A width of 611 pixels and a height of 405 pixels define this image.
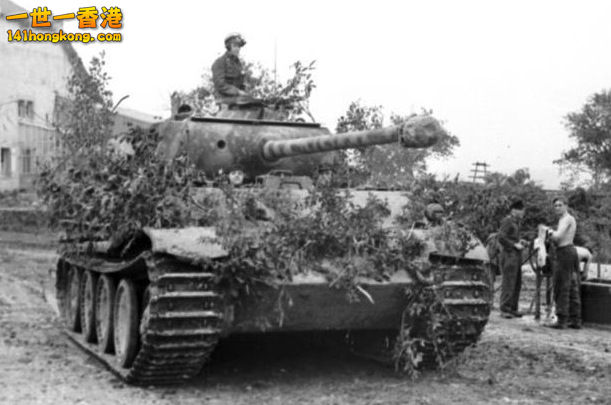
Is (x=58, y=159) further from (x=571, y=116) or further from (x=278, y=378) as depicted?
(x=571, y=116)

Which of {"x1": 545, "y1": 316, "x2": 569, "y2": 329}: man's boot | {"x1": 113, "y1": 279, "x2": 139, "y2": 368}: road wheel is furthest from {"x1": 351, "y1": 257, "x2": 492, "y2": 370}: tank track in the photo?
{"x1": 545, "y1": 316, "x2": 569, "y2": 329}: man's boot

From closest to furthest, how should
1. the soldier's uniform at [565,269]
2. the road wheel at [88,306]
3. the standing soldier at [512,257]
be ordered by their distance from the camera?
the road wheel at [88,306], the soldier's uniform at [565,269], the standing soldier at [512,257]

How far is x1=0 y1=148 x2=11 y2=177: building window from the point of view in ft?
129

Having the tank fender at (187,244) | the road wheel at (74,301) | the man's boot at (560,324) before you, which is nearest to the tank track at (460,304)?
the tank fender at (187,244)

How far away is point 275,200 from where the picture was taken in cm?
831

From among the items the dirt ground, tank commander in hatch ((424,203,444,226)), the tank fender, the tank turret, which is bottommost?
the dirt ground

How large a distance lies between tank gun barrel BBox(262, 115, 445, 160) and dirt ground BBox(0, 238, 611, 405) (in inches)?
77.4

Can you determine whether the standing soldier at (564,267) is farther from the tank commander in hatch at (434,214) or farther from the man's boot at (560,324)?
the tank commander in hatch at (434,214)

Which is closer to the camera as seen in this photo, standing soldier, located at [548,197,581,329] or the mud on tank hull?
the mud on tank hull

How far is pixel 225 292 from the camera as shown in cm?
768

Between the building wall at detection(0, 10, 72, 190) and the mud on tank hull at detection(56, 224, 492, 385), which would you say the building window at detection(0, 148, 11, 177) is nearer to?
the building wall at detection(0, 10, 72, 190)

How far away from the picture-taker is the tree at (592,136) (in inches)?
1905

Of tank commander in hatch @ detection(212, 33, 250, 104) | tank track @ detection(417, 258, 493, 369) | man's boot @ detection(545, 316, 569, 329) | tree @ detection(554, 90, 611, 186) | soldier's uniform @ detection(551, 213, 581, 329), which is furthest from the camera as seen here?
tree @ detection(554, 90, 611, 186)

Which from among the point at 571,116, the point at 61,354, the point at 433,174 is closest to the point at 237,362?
the point at 61,354
